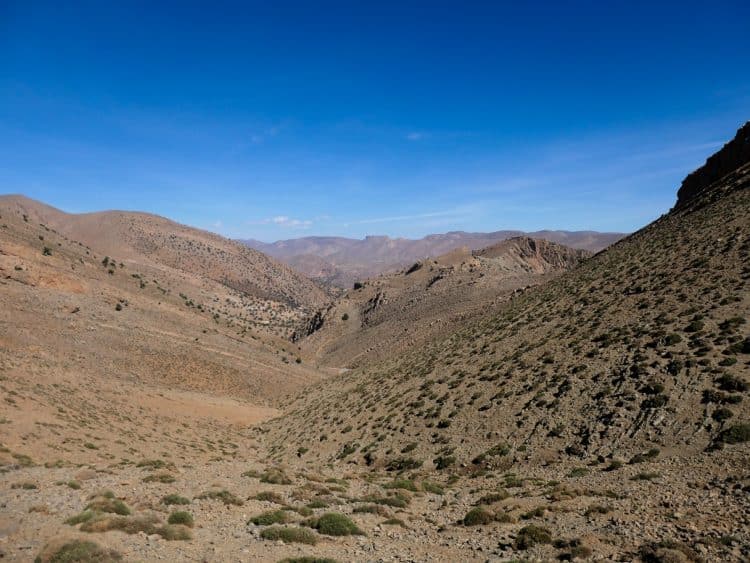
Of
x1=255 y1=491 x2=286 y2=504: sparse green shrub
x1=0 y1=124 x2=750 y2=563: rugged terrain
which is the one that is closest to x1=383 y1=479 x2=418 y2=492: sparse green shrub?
x1=0 y1=124 x2=750 y2=563: rugged terrain

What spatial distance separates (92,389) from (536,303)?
39278 millimetres

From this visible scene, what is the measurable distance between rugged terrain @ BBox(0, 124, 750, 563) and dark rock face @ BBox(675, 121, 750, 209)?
23.5 inches

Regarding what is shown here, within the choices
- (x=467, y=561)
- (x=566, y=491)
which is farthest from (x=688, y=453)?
(x=467, y=561)

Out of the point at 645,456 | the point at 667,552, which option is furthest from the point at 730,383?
the point at 667,552

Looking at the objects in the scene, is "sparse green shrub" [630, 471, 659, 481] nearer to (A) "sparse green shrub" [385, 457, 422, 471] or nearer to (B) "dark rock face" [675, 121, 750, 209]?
(A) "sparse green shrub" [385, 457, 422, 471]

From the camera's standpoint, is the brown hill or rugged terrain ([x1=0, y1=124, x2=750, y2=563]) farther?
the brown hill

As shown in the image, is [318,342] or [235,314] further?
[235,314]

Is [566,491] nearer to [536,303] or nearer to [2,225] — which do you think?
[536,303]

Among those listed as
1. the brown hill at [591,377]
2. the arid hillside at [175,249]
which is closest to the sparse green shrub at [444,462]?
the brown hill at [591,377]

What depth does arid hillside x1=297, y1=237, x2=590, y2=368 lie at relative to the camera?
64.5 metres

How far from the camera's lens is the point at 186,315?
6031cm

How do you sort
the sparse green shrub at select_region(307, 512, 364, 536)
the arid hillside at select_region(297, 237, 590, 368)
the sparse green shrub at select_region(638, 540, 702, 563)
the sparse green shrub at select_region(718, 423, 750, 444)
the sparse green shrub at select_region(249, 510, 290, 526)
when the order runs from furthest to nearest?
the arid hillside at select_region(297, 237, 590, 368) → the sparse green shrub at select_region(718, 423, 750, 444) → the sparse green shrub at select_region(249, 510, 290, 526) → the sparse green shrub at select_region(307, 512, 364, 536) → the sparse green shrub at select_region(638, 540, 702, 563)

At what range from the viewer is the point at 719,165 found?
55.5 metres

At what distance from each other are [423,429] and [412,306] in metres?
60.0
